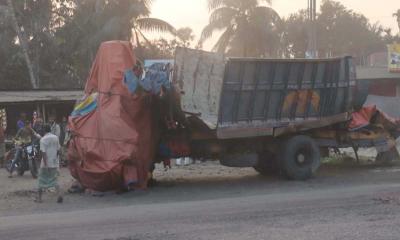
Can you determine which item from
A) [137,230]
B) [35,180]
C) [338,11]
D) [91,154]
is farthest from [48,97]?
[338,11]

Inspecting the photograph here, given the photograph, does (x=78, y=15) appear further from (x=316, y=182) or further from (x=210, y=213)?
(x=210, y=213)

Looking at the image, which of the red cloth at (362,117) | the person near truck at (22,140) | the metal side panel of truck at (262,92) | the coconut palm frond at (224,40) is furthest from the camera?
the coconut palm frond at (224,40)

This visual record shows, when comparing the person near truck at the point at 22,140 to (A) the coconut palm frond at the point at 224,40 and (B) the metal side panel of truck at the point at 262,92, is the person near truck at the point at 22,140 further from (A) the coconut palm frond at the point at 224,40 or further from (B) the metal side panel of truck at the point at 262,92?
(A) the coconut palm frond at the point at 224,40

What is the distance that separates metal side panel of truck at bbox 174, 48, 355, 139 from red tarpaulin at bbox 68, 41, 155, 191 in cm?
101

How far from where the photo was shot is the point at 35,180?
52.0 feet

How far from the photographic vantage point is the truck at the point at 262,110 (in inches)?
508

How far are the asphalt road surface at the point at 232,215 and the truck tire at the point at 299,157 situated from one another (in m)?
0.44

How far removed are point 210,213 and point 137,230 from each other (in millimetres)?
1693

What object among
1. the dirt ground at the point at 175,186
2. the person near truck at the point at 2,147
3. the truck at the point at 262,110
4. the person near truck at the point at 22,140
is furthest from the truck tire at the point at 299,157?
the person near truck at the point at 2,147

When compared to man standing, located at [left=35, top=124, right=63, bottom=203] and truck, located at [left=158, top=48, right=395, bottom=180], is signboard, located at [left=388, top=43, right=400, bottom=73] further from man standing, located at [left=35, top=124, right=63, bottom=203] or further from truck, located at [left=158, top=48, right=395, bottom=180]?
man standing, located at [left=35, top=124, right=63, bottom=203]

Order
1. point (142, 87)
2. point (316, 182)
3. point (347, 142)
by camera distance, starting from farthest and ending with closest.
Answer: point (347, 142) → point (316, 182) → point (142, 87)

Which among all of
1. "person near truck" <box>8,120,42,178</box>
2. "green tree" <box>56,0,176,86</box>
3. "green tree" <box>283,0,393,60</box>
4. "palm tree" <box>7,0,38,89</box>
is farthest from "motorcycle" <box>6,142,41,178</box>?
"green tree" <box>283,0,393,60</box>

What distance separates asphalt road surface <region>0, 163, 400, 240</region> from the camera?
813 cm

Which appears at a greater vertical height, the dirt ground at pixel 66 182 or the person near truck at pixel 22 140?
the person near truck at pixel 22 140
